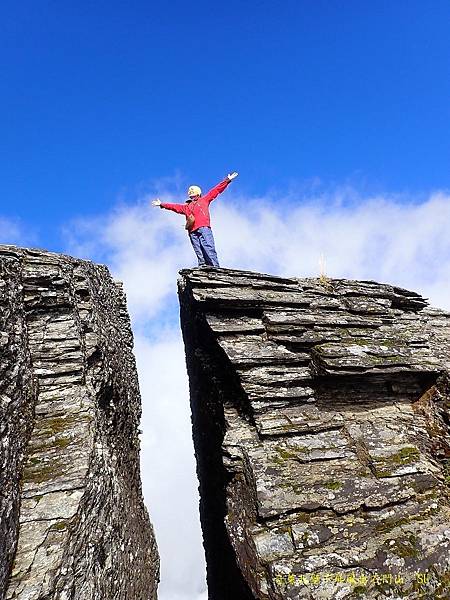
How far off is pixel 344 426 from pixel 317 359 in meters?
1.93

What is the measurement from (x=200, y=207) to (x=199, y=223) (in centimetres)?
67

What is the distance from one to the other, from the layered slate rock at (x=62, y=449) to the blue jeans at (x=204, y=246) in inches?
167

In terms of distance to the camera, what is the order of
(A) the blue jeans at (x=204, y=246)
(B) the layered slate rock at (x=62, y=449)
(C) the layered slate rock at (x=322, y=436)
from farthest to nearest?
(A) the blue jeans at (x=204, y=246) → (C) the layered slate rock at (x=322, y=436) → (B) the layered slate rock at (x=62, y=449)

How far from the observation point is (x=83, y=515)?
7.66 meters

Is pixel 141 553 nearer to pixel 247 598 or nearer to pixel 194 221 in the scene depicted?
pixel 247 598

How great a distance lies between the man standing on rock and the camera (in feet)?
53.5

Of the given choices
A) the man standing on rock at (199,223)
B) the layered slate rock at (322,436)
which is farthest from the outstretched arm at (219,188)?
the layered slate rock at (322,436)

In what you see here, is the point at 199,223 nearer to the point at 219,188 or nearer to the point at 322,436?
the point at 219,188

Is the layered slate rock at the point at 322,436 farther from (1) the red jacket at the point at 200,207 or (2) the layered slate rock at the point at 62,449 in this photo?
(1) the red jacket at the point at 200,207

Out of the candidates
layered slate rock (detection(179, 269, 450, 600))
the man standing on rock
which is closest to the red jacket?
the man standing on rock

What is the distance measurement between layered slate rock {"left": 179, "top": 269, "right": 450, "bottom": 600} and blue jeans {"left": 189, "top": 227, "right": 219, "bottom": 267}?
8.66ft

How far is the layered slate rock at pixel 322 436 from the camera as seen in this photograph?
854 cm

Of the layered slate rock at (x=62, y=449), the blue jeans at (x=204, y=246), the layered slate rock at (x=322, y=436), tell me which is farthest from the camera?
the blue jeans at (x=204, y=246)

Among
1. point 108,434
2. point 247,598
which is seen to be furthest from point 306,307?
point 247,598
